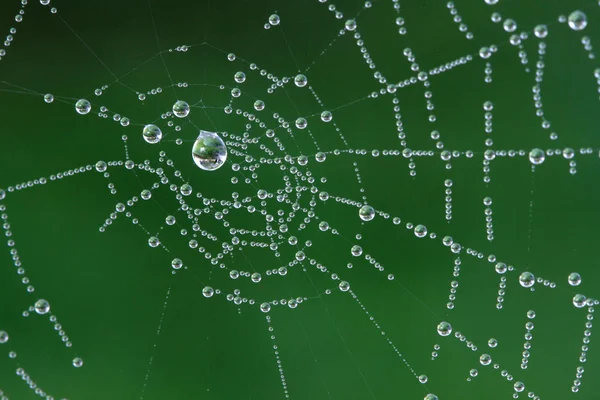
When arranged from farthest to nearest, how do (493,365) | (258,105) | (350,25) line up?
1. (493,365)
2. (258,105)
3. (350,25)

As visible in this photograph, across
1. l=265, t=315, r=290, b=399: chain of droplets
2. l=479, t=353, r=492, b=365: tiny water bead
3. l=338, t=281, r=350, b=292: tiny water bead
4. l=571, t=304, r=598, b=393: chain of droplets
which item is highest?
l=338, t=281, r=350, b=292: tiny water bead

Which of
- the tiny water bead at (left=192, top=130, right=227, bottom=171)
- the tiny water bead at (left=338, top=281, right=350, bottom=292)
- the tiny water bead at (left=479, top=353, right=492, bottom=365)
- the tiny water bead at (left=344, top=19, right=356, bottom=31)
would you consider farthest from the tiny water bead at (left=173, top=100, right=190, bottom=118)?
the tiny water bead at (left=479, top=353, right=492, bottom=365)

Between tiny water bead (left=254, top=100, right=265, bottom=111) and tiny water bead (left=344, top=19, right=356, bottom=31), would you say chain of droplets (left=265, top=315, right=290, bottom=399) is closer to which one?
tiny water bead (left=254, top=100, right=265, bottom=111)

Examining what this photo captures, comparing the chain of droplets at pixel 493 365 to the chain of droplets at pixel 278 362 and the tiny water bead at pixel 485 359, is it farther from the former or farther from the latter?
the chain of droplets at pixel 278 362

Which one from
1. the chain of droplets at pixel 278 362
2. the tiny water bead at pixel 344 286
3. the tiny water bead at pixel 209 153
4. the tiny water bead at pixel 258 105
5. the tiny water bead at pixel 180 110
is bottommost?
the chain of droplets at pixel 278 362

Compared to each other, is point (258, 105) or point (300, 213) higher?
point (258, 105)

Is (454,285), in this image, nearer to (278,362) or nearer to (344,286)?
(344,286)

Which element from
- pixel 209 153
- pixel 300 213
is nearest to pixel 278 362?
pixel 300 213

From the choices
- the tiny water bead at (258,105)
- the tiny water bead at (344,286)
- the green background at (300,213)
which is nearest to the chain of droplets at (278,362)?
the green background at (300,213)
